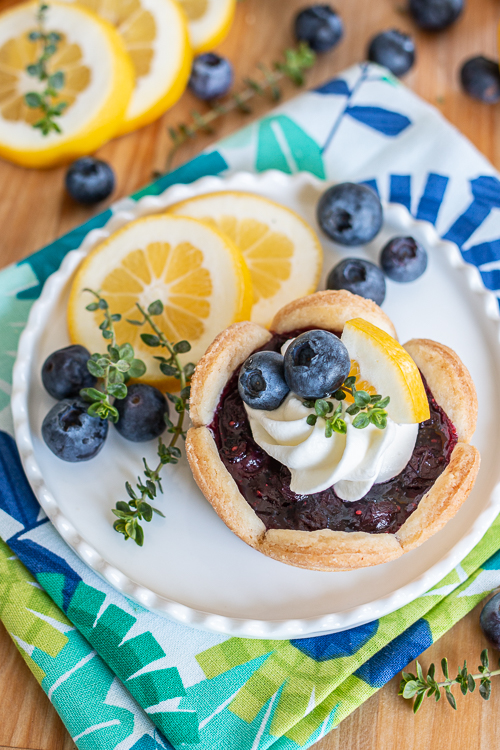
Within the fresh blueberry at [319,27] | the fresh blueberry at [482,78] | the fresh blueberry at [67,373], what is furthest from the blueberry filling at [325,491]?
the fresh blueberry at [319,27]

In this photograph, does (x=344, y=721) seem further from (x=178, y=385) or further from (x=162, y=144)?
(x=162, y=144)

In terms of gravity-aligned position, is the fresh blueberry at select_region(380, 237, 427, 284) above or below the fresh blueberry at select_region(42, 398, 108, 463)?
above

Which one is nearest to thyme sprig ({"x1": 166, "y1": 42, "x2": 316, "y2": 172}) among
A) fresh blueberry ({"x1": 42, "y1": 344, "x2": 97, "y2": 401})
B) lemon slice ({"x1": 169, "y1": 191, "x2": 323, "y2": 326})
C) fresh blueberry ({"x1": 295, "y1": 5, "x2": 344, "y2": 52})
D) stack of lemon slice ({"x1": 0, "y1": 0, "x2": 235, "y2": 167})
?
fresh blueberry ({"x1": 295, "y1": 5, "x2": 344, "y2": 52})

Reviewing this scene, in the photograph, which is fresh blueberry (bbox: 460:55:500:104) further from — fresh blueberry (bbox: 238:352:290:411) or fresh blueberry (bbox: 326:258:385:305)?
fresh blueberry (bbox: 238:352:290:411)

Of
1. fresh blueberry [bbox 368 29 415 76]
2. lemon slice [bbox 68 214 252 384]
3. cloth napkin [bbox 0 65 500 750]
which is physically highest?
fresh blueberry [bbox 368 29 415 76]

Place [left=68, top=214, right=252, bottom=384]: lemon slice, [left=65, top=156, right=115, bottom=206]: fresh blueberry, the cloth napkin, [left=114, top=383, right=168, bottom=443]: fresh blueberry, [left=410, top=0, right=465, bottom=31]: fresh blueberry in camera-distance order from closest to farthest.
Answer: the cloth napkin < [left=114, top=383, right=168, bottom=443]: fresh blueberry < [left=68, top=214, right=252, bottom=384]: lemon slice < [left=65, top=156, right=115, bottom=206]: fresh blueberry < [left=410, top=0, right=465, bottom=31]: fresh blueberry

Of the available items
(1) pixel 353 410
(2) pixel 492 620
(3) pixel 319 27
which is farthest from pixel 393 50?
(2) pixel 492 620
